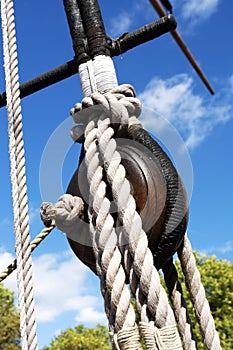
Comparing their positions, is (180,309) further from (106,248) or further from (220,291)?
(220,291)

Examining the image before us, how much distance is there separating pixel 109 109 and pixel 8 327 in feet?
32.0

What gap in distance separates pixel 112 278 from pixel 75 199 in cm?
20

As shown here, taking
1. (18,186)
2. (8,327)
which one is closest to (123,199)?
(18,186)

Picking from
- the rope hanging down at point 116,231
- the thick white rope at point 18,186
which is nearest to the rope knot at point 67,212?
the rope hanging down at point 116,231

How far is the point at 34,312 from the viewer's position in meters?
0.81

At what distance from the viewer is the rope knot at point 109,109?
Result: 1.02 meters

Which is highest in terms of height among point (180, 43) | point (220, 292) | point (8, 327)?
point (8, 327)

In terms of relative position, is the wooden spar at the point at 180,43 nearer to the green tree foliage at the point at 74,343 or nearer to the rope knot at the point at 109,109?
the rope knot at the point at 109,109

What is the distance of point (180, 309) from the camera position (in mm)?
1004

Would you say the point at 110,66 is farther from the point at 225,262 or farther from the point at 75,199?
the point at 225,262

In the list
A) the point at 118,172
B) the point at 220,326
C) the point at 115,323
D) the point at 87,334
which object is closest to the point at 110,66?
the point at 118,172

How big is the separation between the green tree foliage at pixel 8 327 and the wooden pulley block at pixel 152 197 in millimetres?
9656

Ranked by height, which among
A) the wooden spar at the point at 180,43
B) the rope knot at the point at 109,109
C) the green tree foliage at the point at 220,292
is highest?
the green tree foliage at the point at 220,292

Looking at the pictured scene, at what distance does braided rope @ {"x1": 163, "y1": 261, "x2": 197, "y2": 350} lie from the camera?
38.5 inches
